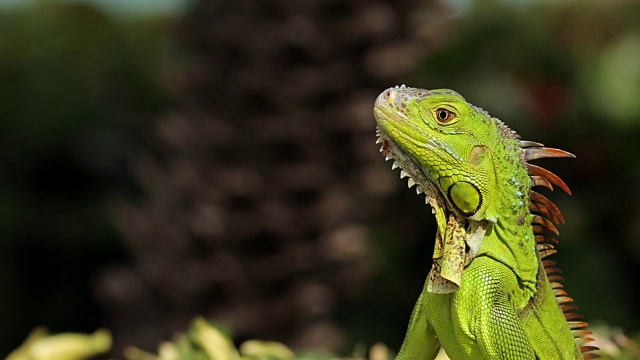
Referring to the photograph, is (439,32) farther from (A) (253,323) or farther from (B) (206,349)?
(B) (206,349)

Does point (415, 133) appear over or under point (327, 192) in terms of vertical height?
under

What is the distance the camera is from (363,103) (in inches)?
218

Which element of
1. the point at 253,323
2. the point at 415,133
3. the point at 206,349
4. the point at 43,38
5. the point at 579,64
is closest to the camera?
the point at 415,133

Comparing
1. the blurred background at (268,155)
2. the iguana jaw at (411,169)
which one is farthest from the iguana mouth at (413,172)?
the blurred background at (268,155)

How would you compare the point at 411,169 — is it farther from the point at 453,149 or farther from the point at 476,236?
the point at 476,236

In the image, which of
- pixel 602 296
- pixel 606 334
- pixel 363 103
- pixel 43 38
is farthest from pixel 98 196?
pixel 606 334

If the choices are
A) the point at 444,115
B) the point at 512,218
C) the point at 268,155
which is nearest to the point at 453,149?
the point at 444,115

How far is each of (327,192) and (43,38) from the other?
3132mm

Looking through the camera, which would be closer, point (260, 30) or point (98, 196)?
point (260, 30)

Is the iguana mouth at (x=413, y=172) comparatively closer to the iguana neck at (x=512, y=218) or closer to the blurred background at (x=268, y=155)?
the iguana neck at (x=512, y=218)

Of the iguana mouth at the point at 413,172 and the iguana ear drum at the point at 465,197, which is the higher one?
the iguana mouth at the point at 413,172

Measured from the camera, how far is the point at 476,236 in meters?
2.06

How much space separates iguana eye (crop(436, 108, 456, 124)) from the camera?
6.98ft

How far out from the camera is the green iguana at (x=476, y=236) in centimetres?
198
